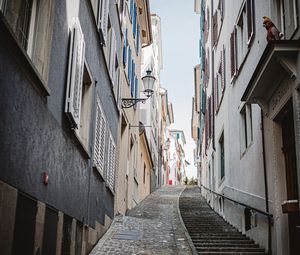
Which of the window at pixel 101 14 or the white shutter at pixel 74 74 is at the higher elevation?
the window at pixel 101 14

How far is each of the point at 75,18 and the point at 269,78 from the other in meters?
3.97

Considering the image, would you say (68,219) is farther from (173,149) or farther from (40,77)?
(173,149)

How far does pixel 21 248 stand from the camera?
6434 mm

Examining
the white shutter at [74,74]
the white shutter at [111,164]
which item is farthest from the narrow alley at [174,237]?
the white shutter at [74,74]

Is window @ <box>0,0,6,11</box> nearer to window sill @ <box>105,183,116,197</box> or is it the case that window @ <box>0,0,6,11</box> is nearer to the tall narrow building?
the tall narrow building

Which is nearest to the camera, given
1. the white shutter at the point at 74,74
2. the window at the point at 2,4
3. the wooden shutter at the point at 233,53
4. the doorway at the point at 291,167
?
the window at the point at 2,4

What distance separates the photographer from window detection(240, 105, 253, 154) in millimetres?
14469

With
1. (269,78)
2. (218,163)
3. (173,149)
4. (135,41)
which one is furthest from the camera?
(173,149)

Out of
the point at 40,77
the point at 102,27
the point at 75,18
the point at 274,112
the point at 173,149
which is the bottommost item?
the point at 40,77

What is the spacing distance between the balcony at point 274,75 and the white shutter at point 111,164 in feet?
15.2

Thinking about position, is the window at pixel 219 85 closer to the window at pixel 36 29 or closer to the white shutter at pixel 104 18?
the white shutter at pixel 104 18

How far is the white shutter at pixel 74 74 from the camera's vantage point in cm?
874

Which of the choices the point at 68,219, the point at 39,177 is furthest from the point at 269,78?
the point at 39,177

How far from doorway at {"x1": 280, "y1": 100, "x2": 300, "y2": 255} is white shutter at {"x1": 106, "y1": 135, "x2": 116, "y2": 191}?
5.54 metres
